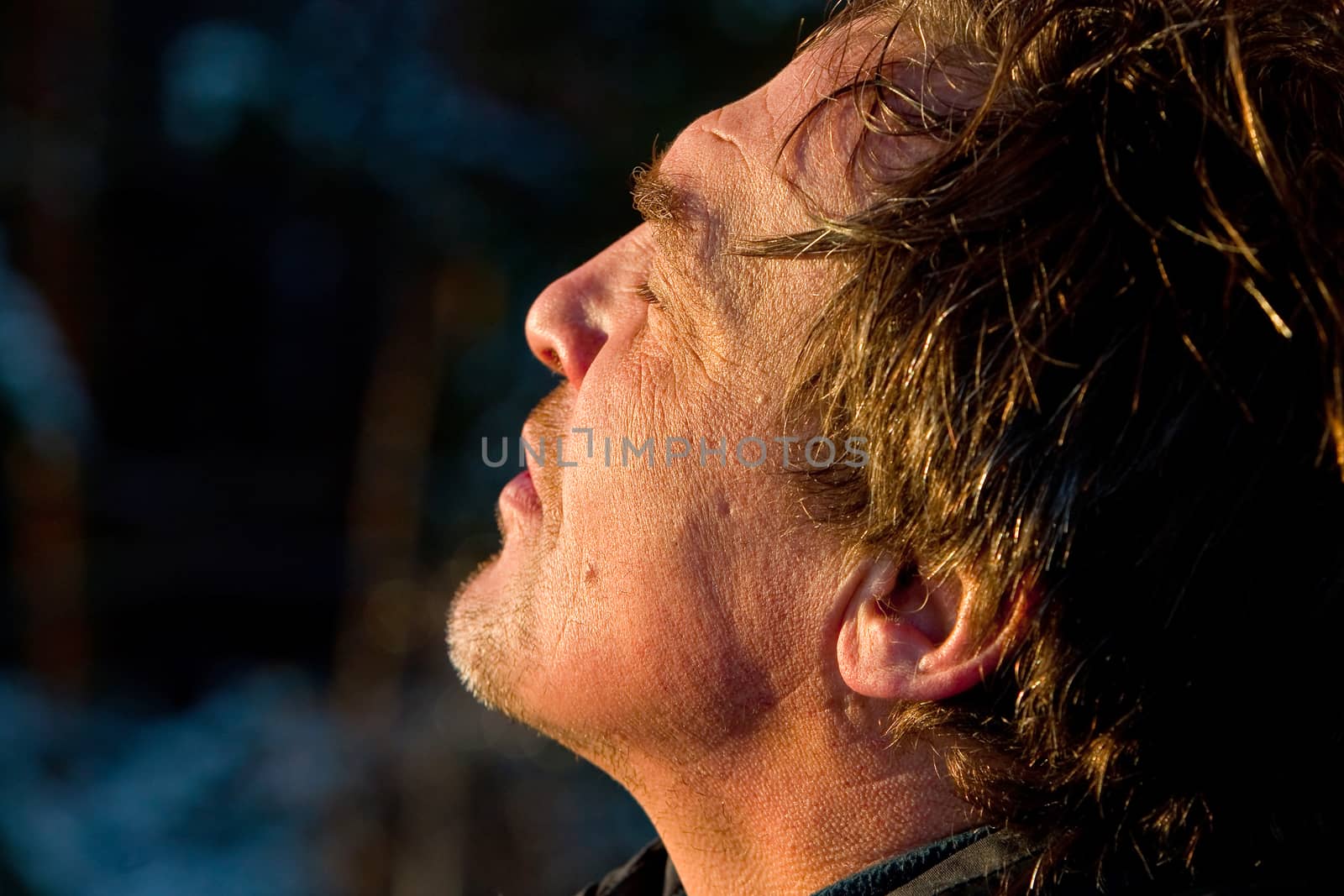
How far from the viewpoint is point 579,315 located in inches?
75.7

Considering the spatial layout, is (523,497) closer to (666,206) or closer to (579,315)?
(579,315)

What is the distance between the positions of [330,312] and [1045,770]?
7982 mm

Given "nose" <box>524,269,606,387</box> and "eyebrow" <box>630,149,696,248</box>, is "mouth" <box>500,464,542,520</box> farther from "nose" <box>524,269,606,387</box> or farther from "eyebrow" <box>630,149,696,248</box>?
"eyebrow" <box>630,149,696,248</box>

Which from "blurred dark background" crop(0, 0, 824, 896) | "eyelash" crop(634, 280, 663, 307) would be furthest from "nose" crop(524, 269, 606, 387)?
"blurred dark background" crop(0, 0, 824, 896)

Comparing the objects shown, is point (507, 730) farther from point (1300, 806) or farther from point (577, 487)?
point (1300, 806)

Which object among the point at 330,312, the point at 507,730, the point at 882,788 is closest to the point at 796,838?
the point at 882,788

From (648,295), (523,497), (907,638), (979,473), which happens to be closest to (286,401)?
(523,497)

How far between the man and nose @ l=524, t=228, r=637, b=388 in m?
0.06

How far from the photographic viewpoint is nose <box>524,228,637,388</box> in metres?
1.89

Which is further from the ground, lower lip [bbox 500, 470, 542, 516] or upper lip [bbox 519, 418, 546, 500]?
upper lip [bbox 519, 418, 546, 500]

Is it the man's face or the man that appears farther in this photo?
the man's face

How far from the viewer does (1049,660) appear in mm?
1442

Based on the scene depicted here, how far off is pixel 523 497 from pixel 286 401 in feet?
24.8

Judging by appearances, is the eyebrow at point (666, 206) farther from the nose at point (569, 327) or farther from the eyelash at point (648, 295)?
the nose at point (569, 327)
